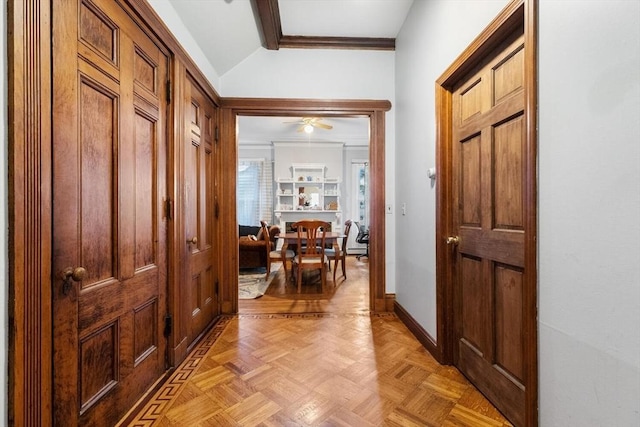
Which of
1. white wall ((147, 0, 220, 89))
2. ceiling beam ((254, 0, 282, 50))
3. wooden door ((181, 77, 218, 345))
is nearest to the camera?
white wall ((147, 0, 220, 89))

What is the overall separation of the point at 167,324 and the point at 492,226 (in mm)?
2024

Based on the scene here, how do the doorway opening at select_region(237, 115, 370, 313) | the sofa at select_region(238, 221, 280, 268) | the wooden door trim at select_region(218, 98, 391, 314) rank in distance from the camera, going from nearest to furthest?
the wooden door trim at select_region(218, 98, 391, 314) < the sofa at select_region(238, 221, 280, 268) < the doorway opening at select_region(237, 115, 370, 313)

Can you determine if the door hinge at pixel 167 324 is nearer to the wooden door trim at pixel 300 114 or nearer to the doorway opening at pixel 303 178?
the wooden door trim at pixel 300 114

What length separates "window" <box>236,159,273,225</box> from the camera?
7.26m

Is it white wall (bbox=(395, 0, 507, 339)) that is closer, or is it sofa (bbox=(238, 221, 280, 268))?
white wall (bbox=(395, 0, 507, 339))

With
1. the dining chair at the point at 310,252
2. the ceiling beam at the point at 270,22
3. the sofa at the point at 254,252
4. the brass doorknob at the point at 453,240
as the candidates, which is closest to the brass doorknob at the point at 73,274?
the brass doorknob at the point at 453,240

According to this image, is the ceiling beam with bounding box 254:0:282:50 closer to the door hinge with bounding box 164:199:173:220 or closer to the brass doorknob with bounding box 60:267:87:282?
the door hinge with bounding box 164:199:173:220

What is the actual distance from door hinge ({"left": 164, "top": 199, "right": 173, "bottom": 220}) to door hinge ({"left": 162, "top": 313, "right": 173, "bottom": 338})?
0.63 meters

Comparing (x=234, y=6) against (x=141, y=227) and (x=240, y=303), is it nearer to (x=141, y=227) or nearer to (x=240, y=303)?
(x=141, y=227)

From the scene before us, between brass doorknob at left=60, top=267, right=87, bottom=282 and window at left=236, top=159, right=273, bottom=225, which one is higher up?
window at left=236, top=159, right=273, bottom=225

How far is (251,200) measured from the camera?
732 centimetres

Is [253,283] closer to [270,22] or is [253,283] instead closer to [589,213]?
[270,22]

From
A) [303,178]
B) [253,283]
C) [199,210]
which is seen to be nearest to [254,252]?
[253,283]

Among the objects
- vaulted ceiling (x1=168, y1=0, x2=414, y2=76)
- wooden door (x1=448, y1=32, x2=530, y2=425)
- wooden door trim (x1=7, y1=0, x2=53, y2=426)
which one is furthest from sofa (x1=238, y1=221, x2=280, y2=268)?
wooden door trim (x1=7, y1=0, x2=53, y2=426)
